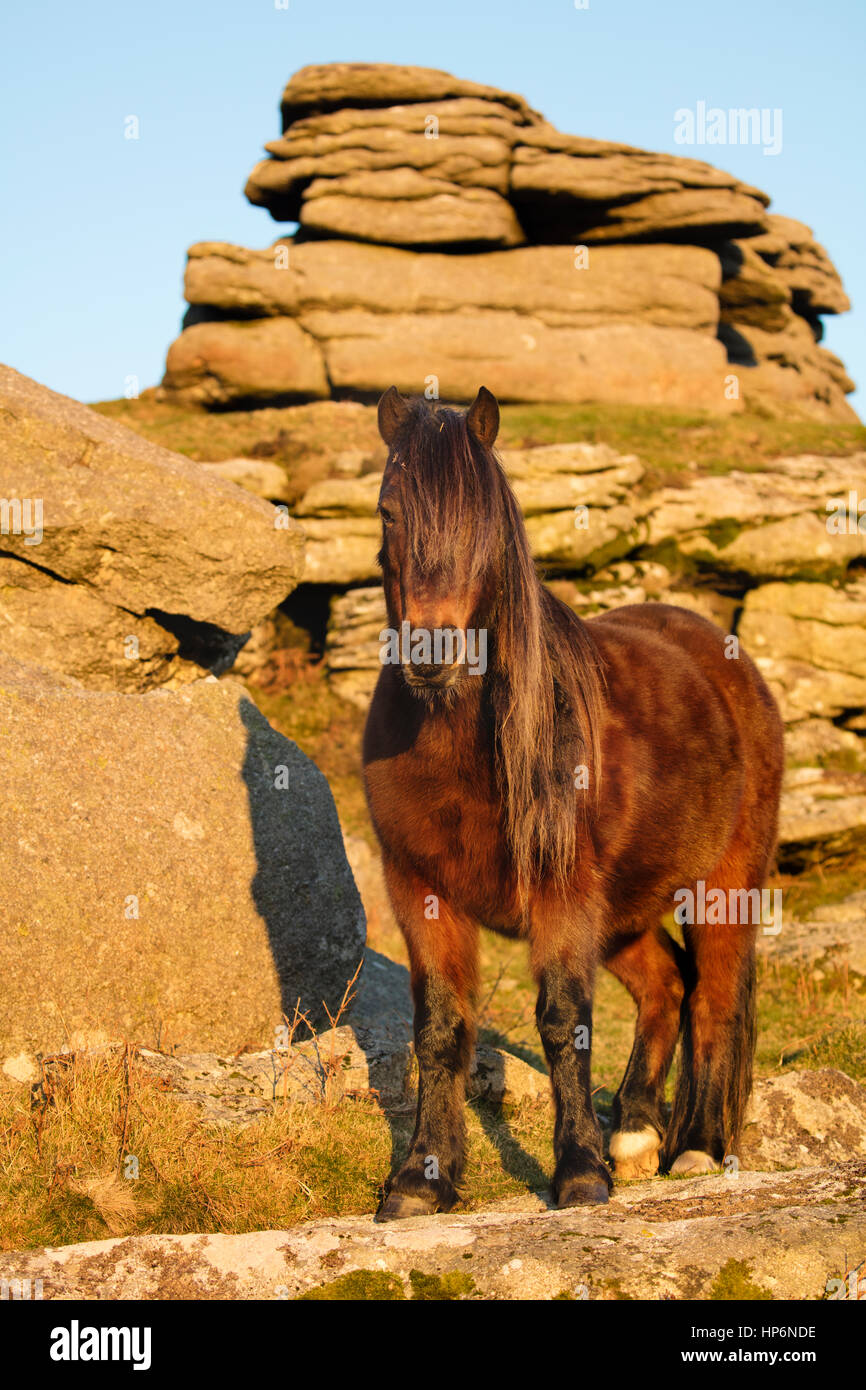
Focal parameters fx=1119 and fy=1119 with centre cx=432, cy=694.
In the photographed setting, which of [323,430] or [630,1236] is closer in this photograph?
[630,1236]

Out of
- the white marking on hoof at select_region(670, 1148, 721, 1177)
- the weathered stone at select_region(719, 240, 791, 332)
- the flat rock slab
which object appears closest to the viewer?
the flat rock slab

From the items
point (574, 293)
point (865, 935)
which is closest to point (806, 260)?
point (574, 293)

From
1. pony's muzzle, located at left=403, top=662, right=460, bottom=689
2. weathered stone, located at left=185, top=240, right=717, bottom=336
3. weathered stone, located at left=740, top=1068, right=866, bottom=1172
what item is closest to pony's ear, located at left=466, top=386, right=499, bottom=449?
pony's muzzle, located at left=403, top=662, right=460, bottom=689

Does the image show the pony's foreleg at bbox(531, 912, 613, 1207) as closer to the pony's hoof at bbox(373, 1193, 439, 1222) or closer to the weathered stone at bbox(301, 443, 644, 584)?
the pony's hoof at bbox(373, 1193, 439, 1222)

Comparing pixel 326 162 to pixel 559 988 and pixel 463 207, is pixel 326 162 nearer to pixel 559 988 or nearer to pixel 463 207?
pixel 463 207

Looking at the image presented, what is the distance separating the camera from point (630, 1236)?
362 cm

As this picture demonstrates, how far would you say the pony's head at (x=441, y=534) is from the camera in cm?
386

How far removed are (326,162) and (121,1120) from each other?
3150cm

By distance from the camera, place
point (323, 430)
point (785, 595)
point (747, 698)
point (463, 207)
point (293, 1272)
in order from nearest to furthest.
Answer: point (293, 1272)
point (747, 698)
point (785, 595)
point (323, 430)
point (463, 207)

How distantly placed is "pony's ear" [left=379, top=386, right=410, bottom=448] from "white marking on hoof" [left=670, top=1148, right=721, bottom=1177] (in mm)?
3649

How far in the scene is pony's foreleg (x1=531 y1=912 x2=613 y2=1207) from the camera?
4414 mm

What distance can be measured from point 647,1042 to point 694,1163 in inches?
31.8

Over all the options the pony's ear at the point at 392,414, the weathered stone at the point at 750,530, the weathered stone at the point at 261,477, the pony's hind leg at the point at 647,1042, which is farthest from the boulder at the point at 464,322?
the pony's ear at the point at 392,414

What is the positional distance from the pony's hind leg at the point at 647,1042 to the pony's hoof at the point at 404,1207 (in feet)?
5.40
